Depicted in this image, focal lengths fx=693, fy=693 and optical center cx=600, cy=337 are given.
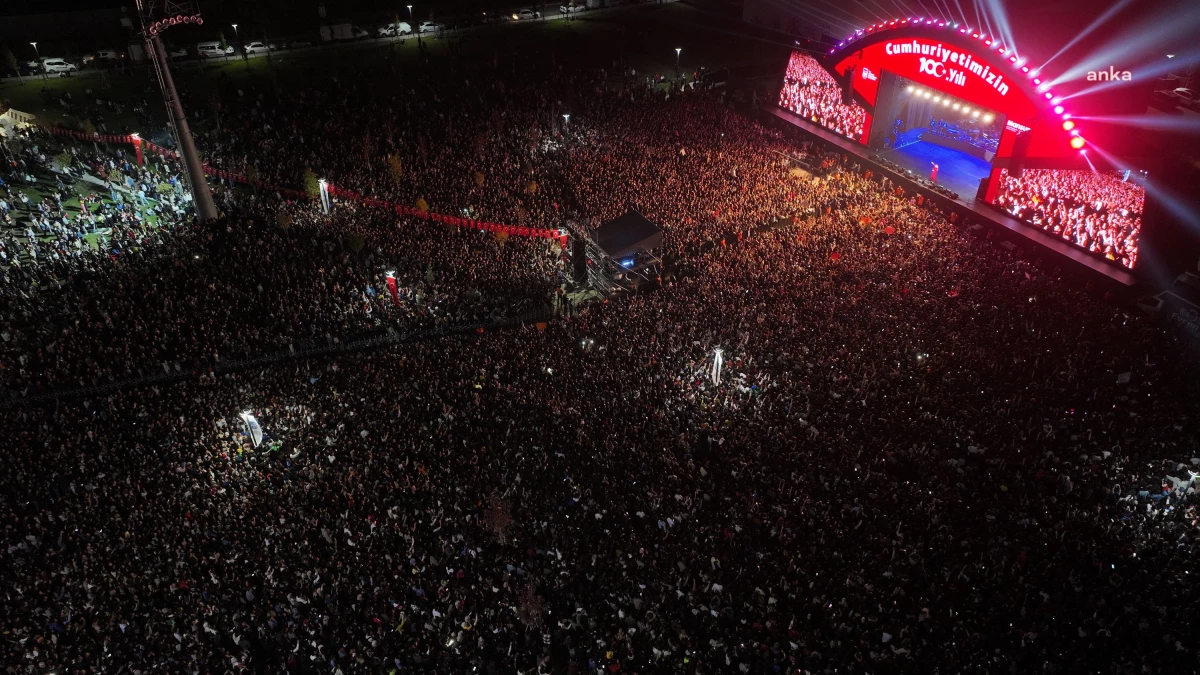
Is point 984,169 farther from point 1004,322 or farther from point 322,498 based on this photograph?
point 322,498

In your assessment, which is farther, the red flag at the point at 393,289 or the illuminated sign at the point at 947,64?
the illuminated sign at the point at 947,64

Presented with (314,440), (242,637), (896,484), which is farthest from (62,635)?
(896,484)

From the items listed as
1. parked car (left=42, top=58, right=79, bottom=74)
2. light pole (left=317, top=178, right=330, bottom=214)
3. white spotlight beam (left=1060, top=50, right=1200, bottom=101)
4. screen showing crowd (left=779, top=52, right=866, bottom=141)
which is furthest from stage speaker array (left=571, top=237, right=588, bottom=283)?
parked car (left=42, top=58, right=79, bottom=74)

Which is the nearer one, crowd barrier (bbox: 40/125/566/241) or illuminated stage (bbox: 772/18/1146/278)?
illuminated stage (bbox: 772/18/1146/278)

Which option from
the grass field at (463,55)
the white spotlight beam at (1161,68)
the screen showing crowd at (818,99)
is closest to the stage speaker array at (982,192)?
the white spotlight beam at (1161,68)

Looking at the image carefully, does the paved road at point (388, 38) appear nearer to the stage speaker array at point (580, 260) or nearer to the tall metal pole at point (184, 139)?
the tall metal pole at point (184, 139)

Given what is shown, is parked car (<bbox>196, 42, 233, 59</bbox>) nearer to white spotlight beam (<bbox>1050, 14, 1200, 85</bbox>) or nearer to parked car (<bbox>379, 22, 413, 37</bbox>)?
parked car (<bbox>379, 22, 413, 37</bbox>)
